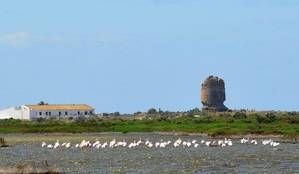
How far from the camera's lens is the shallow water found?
45.9m

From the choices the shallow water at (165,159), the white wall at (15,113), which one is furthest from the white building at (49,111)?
the shallow water at (165,159)

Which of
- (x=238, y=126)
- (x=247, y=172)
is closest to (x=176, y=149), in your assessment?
(x=247, y=172)

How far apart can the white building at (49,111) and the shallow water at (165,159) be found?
351 feet

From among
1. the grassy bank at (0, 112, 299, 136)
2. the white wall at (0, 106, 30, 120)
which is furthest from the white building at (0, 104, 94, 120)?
the grassy bank at (0, 112, 299, 136)

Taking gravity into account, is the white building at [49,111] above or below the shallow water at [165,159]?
above

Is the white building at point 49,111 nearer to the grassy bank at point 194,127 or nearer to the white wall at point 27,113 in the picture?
the white wall at point 27,113

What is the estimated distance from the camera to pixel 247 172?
43656 mm

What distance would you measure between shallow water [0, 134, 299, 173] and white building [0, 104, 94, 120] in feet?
351

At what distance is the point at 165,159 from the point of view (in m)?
54.3

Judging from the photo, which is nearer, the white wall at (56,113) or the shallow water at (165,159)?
the shallow water at (165,159)

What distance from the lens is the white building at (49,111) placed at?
585ft

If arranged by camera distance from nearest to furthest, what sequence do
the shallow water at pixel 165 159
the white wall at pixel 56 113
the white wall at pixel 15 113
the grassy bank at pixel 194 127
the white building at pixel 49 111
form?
the shallow water at pixel 165 159, the grassy bank at pixel 194 127, the white wall at pixel 56 113, the white building at pixel 49 111, the white wall at pixel 15 113

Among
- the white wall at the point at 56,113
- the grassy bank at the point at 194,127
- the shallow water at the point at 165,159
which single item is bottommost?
the shallow water at the point at 165,159

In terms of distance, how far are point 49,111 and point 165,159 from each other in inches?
5093
